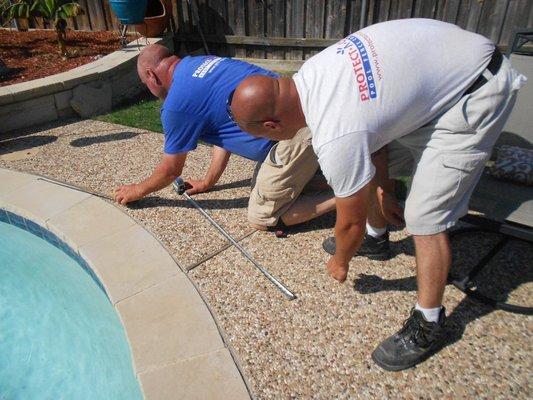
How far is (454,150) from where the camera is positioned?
177 centimetres

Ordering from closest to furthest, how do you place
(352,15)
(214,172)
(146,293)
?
1. (146,293)
2. (214,172)
3. (352,15)

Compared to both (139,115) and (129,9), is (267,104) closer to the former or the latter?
(139,115)

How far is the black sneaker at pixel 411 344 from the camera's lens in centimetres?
199

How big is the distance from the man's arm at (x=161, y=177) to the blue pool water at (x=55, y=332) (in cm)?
63

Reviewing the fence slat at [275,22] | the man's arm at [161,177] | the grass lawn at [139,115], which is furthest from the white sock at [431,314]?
the fence slat at [275,22]

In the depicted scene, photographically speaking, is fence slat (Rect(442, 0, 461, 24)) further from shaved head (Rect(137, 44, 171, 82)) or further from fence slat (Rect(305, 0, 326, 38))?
shaved head (Rect(137, 44, 171, 82))

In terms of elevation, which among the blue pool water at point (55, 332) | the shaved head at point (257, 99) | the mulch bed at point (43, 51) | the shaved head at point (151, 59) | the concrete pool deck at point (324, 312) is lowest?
the blue pool water at point (55, 332)

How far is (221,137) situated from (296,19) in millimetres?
4599

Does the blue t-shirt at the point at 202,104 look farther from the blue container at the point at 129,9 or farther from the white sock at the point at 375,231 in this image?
the blue container at the point at 129,9

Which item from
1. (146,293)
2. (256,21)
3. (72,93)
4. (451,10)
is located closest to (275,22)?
(256,21)

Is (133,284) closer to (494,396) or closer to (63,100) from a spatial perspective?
(494,396)

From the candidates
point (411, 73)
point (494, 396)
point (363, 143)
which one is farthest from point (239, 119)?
point (494, 396)

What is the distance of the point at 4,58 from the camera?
631 cm

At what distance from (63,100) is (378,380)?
4840mm
